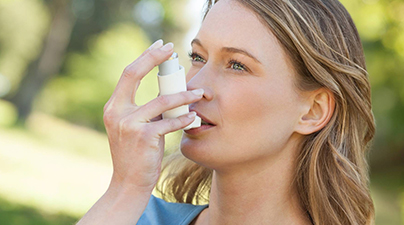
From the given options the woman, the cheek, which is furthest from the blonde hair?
the cheek

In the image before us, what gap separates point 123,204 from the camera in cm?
197

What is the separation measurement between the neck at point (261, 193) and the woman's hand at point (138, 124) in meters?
0.55

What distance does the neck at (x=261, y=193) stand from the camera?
7.78 feet

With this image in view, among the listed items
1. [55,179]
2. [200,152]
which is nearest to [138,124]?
[200,152]

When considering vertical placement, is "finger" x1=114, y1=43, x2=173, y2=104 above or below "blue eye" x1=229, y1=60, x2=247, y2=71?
below

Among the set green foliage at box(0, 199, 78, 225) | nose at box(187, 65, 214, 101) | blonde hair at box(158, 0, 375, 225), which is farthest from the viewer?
green foliage at box(0, 199, 78, 225)

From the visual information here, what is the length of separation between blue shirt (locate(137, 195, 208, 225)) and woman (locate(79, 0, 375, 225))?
5 centimetres

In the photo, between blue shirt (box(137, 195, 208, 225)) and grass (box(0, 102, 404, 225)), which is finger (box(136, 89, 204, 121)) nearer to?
blue shirt (box(137, 195, 208, 225))

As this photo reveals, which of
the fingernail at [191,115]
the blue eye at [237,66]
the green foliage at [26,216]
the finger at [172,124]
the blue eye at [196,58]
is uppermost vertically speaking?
the blue eye at [196,58]

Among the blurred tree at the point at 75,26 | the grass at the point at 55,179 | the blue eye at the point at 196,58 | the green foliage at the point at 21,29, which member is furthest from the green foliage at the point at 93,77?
the blue eye at the point at 196,58

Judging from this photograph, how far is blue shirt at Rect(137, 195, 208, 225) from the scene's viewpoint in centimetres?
270

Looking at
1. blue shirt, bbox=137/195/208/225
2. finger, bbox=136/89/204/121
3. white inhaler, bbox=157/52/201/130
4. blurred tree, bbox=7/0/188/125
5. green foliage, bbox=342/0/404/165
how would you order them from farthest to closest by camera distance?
blurred tree, bbox=7/0/188/125 < green foliage, bbox=342/0/404/165 < blue shirt, bbox=137/195/208/225 < white inhaler, bbox=157/52/201/130 < finger, bbox=136/89/204/121

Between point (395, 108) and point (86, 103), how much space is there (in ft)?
52.7

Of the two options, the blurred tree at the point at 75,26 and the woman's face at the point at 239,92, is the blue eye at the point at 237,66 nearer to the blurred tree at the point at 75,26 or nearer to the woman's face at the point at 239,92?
the woman's face at the point at 239,92
